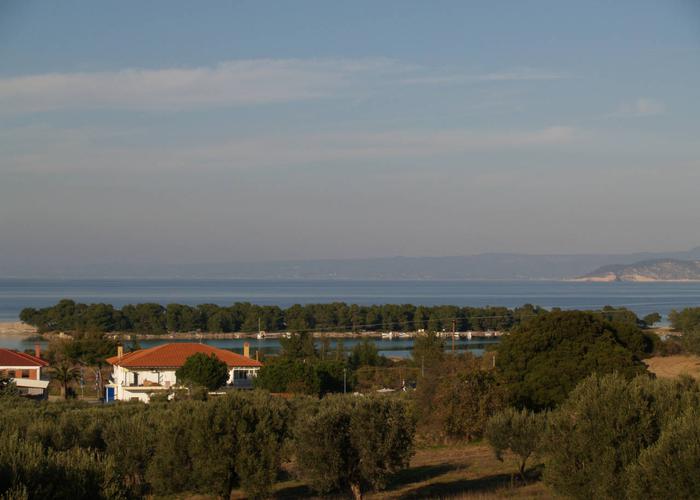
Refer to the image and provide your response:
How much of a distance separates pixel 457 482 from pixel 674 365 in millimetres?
27540

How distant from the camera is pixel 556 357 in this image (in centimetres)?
2867

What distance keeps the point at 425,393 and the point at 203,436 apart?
45.5ft

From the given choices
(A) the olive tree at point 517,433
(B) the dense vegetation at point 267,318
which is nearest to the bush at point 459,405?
(A) the olive tree at point 517,433

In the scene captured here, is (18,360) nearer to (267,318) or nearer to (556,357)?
(556,357)

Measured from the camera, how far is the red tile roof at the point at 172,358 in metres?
40.1

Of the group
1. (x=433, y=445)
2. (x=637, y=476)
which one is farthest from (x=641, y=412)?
(x=433, y=445)

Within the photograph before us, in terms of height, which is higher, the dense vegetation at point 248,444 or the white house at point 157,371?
the dense vegetation at point 248,444

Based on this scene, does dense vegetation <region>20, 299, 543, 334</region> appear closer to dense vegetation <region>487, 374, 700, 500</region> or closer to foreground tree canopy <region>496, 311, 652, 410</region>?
foreground tree canopy <region>496, 311, 652, 410</region>

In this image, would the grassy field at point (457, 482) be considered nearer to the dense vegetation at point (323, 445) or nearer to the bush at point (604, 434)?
the dense vegetation at point (323, 445)

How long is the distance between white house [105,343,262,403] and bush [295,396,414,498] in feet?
71.8

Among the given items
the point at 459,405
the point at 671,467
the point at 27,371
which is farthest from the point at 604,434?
the point at 27,371

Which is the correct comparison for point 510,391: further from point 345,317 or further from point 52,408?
point 345,317

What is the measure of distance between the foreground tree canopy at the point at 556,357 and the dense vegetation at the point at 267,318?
5794 centimetres

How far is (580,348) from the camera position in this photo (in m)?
28.5
